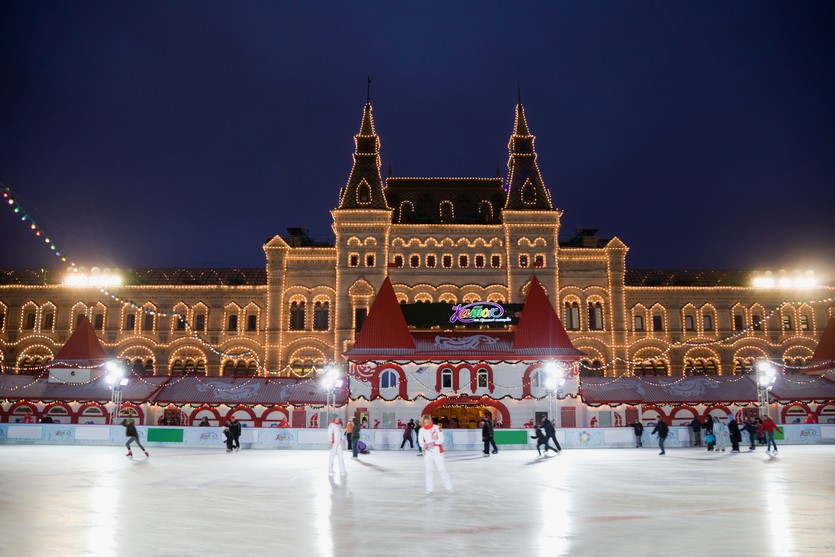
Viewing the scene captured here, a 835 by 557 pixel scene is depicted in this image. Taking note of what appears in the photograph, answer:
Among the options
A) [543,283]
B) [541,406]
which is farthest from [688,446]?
[543,283]

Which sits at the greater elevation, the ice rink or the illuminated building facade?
the illuminated building facade

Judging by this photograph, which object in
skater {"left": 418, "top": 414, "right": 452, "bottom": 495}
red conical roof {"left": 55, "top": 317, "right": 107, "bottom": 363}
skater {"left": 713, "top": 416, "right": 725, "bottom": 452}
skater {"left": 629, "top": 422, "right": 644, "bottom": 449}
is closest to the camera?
skater {"left": 418, "top": 414, "right": 452, "bottom": 495}

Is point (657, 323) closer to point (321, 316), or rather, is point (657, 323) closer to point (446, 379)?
point (446, 379)

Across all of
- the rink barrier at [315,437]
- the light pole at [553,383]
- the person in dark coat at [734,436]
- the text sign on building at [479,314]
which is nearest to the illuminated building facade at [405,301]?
the text sign on building at [479,314]

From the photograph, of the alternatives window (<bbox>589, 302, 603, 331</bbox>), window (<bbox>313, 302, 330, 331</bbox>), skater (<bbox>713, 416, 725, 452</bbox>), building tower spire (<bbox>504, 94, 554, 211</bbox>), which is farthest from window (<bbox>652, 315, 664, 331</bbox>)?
window (<bbox>313, 302, 330, 331</bbox>)

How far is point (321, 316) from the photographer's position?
53.9 m

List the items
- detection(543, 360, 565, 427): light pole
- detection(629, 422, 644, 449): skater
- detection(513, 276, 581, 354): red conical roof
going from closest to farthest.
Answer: detection(629, 422, 644, 449): skater
detection(543, 360, 565, 427): light pole
detection(513, 276, 581, 354): red conical roof

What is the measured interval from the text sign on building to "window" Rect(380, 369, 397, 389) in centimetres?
533

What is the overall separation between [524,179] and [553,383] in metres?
29.0

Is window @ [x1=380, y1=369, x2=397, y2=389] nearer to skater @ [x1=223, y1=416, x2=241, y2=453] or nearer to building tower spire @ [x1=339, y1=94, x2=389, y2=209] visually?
skater @ [x1=223, y1=416, x2=241, y2=453]

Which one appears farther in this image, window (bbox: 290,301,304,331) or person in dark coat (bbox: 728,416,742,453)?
window (bbox: 290,301,304,331)

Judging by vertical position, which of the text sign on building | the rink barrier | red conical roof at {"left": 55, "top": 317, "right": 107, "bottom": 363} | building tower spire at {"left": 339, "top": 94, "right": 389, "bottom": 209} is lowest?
the rink barrier

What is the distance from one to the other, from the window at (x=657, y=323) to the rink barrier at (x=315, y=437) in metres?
23.3

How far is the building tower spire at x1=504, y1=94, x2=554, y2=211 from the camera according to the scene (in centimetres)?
5534
